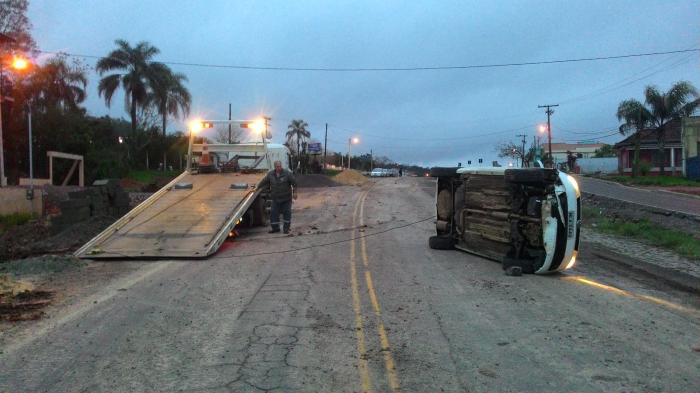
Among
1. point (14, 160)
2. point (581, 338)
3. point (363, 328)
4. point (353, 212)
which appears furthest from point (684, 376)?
point (14, 160)

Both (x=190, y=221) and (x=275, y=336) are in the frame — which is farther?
(x=190, y=221)

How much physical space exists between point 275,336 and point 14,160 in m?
32.4

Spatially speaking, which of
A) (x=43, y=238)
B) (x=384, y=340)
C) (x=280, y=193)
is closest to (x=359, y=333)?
(x=384, y=340)

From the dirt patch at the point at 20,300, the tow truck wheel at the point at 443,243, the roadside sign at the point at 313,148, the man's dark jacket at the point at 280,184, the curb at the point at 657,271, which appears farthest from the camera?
the roadside sign at the point at 313,148

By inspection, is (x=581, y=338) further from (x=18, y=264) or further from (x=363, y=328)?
(x=18, y=264)

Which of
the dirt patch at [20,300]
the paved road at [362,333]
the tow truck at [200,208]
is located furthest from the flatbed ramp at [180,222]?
the dirt patch at [20,300]

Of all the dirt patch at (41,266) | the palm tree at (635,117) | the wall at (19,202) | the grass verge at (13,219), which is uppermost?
the palm tree at (635,117)

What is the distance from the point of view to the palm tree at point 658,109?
4819 cm

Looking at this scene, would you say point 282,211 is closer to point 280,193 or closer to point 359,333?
point 280,193

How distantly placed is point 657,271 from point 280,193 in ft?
28.1

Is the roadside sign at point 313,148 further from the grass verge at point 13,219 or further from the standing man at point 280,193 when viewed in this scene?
the standing man at point 280,193

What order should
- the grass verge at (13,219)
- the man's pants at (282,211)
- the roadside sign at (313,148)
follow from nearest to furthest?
1. the man's pants at (282,211)
2. the grass verge at (13,219)
3. the roadside sign at (313,148)

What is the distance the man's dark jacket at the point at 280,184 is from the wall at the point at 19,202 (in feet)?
22.0

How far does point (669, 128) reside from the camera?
5794cm
